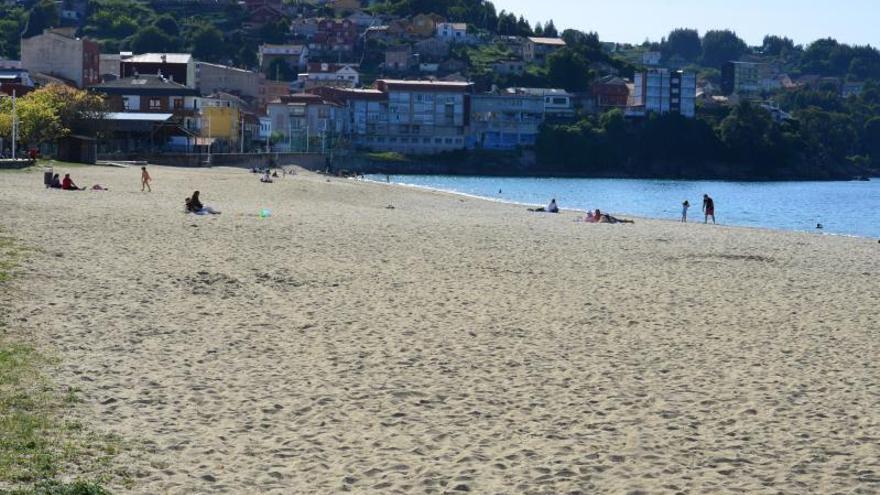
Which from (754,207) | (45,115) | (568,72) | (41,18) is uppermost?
(41,18)

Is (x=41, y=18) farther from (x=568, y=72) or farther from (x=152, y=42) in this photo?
(x=568, y=72)

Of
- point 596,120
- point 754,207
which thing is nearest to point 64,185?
A: point 754,207

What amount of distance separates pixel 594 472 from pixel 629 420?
143cm

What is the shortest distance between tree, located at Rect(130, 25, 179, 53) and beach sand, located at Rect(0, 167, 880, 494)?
5980 inches

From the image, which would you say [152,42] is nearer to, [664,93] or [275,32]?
[275,32]

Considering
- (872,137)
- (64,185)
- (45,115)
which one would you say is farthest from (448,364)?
(872,137)

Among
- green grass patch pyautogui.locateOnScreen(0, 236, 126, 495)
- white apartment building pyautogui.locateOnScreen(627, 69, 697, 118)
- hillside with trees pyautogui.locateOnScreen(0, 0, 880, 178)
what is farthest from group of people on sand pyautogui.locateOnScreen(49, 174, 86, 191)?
white apartment building pyautogui.locateOnScreen(627, 69, 697, 118)

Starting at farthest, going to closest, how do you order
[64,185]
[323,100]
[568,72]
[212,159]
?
1. [568,72]
2. [323,100]
3. [212,159]
4. [64,185]

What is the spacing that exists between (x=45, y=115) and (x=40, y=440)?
176 ft

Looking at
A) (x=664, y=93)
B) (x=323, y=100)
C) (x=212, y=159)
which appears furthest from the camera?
(x=664, y=93)

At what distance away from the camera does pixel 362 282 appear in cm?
1750

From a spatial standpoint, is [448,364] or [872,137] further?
[872,137]

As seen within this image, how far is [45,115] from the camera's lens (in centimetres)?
5897

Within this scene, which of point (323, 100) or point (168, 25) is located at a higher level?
point (168, 25)
